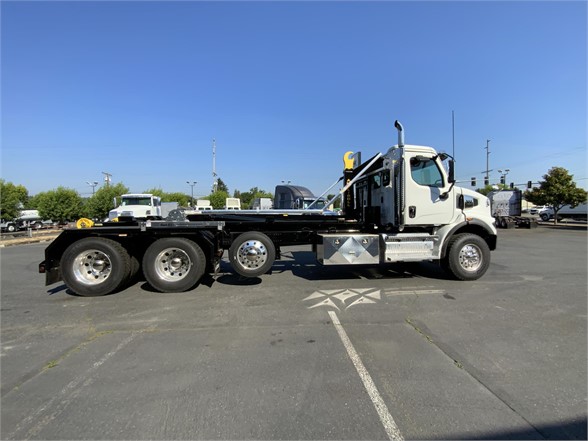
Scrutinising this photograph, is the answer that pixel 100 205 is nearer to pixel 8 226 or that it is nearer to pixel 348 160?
pixel 8 226

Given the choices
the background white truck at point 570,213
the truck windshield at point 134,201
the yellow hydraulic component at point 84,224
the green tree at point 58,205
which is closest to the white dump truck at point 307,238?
the yellow hydraulic component at point 84,224

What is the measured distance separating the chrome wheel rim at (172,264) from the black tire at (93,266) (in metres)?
0.72

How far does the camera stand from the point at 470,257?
25.1ft

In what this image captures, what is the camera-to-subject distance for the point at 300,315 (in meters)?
5.30

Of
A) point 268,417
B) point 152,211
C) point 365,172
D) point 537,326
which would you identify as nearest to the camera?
point 268,417

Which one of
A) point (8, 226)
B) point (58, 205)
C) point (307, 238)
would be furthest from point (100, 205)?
point (307, 238)

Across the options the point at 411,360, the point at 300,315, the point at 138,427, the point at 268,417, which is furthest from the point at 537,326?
the point at 138,427

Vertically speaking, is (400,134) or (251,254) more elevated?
(400,134)

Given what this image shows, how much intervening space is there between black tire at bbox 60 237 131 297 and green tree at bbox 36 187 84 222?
4510 centimetres

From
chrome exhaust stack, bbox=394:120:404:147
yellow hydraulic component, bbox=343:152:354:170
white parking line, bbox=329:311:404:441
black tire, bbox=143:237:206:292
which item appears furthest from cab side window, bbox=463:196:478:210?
black tire, bbox=143:237:206:292

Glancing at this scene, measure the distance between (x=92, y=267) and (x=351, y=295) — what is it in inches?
207

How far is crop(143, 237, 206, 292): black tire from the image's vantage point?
6750 mm

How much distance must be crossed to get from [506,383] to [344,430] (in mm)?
1793

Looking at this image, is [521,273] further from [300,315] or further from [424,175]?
[300,315]
